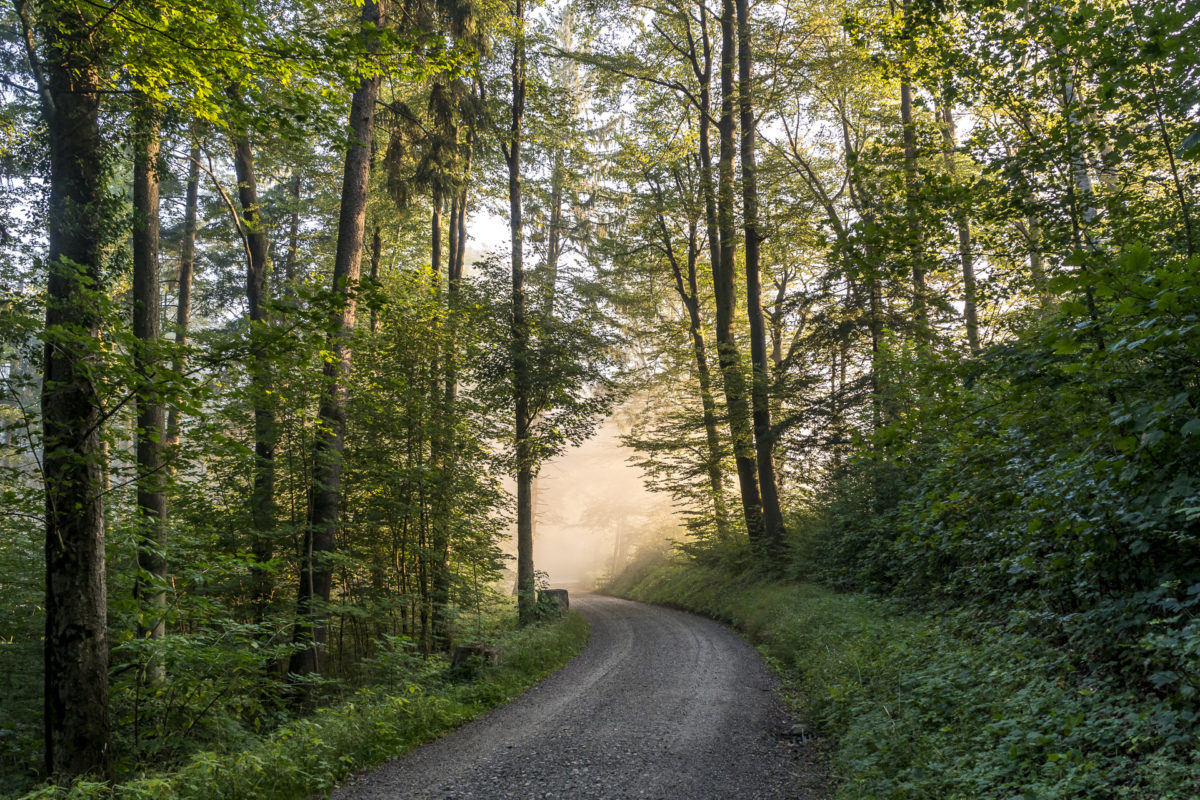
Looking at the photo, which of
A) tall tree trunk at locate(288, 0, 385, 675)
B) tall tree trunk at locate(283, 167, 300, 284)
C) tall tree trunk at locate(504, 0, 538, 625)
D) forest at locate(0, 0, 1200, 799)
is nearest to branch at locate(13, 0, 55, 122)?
forest at locate(0, 0, 1200, 799)

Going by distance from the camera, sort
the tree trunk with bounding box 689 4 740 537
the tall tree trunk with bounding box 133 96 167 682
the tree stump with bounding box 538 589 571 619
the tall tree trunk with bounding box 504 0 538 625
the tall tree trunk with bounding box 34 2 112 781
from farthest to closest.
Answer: the tree trunk with bounding box 689 4 740 537 → the tall tree trunk with bounding box 504 0 538 625 → the tree stump with bounding box 538 589 571 619 → the tall tree trunk with bounding box 133 96 167 682 → the tall tree trunk with bounding box 34 2 112 781

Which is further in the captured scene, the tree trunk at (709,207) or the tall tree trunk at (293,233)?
the tall tree trunk at (293,233)

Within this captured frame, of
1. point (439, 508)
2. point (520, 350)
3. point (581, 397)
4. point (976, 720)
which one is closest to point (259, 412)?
point (439, 508)

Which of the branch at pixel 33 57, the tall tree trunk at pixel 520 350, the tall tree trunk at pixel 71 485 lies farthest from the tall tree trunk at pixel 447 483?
the branch at pixel 33 57

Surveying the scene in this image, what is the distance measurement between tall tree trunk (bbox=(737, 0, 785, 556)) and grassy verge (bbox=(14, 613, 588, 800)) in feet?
28.6

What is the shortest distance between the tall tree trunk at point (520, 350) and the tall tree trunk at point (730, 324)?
547 cm

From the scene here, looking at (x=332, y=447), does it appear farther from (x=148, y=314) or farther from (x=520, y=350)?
(x=520, y=350)

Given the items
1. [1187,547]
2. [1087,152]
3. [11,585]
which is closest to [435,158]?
[11,585]

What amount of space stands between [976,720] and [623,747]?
10.6 ft

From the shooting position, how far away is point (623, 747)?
609 cm

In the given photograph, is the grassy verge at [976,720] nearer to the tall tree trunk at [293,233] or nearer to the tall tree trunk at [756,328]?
the tall tree trunk at [756,328]

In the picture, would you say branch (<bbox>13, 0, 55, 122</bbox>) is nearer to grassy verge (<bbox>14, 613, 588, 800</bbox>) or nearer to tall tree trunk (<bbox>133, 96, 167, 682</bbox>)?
tall tree trunk (<bbox>133, 96, 167, 682</bbox>)

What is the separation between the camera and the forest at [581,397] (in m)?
4.29

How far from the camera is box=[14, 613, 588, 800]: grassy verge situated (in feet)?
15.4
